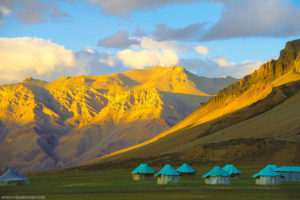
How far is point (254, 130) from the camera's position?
446 ft

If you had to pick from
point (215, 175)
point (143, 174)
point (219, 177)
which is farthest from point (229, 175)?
point (143, 174)

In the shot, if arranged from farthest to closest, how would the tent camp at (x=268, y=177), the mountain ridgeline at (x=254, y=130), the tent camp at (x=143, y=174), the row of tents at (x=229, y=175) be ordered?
the mountain ridgeline at (x=254, y=130) → the tent camp at (x=143, y=174) → the row of tents at (x=229, y=175) → the tent camp at (x=268, y=177)

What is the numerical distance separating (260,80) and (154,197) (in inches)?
5929

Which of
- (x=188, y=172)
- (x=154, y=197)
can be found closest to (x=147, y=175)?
(x=188, y=172)

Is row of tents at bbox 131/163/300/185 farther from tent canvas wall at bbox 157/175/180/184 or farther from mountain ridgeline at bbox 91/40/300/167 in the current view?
mountain ridgeline at bbox 91/40/300/167

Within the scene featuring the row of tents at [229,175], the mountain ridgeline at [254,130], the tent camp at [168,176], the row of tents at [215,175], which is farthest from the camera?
the mountain ridgeline at [254,130]

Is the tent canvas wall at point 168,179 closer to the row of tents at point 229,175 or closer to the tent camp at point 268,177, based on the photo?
the row of tents at point 229,175

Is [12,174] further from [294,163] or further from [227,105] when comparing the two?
[227,105]

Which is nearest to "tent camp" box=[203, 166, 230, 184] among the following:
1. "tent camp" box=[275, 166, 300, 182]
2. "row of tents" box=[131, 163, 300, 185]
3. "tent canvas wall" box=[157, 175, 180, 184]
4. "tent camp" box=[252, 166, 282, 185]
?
"row of tents" box=[131, 163, 300, 185]

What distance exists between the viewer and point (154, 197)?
5200 cm

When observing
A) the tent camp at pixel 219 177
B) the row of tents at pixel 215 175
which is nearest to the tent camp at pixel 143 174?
the row of tents at pixel 215 175

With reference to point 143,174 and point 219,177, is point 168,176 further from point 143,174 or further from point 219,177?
point 143,174

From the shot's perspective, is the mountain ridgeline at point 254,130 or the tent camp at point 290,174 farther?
the mountain ridgeline at point 254,130

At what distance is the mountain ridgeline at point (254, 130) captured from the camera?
11600 centimetres
